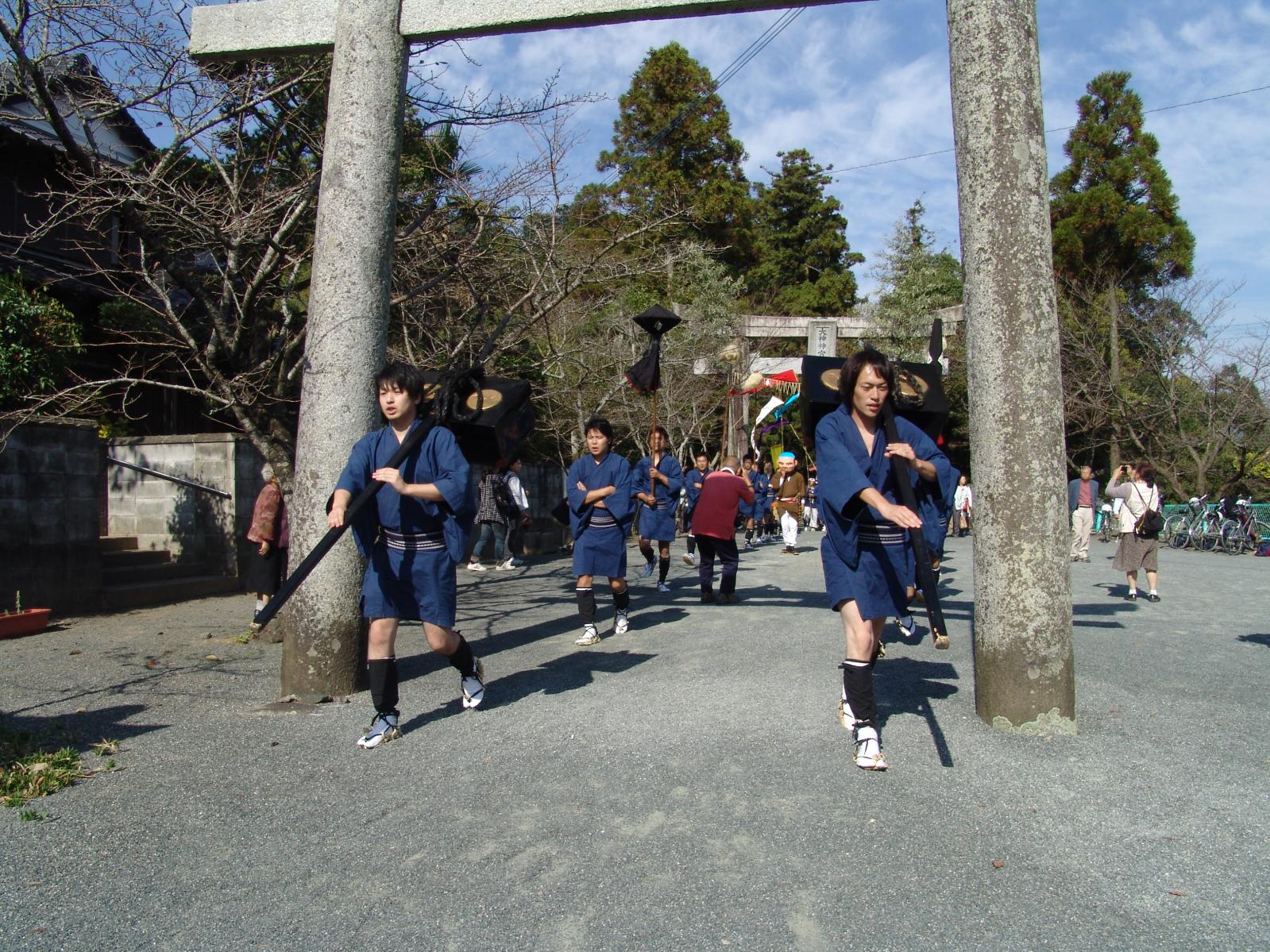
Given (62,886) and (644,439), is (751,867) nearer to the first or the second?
(62,886)

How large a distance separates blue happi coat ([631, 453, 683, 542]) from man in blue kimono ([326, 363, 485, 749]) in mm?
3684

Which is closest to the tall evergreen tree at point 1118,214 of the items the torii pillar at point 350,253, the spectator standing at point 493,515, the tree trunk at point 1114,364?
the tree trunk at point 1114,364

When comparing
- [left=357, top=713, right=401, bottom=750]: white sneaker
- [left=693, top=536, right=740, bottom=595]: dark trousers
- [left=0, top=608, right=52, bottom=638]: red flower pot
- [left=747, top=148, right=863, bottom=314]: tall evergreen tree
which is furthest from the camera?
[left=747, top=148, right=863, bottom=314]: tall evergreen tree

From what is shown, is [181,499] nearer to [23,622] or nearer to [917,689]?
[23,622]

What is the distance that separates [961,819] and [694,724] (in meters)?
1.63

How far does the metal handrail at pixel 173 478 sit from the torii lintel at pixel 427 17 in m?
6.22

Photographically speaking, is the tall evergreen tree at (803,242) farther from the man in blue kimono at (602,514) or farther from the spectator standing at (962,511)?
the man in blue kimono at (602,514)

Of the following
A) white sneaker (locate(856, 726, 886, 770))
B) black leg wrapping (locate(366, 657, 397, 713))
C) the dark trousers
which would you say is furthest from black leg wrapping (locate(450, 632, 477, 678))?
the dark trousers

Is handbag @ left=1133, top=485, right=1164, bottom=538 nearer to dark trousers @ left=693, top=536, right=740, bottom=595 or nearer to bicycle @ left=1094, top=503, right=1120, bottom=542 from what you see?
dark trousers @ left=693, top=536, right=740, bottom=595

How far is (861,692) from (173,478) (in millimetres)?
9773

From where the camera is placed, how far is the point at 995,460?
190 inches

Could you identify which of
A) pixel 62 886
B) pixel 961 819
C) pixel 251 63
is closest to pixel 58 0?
pixel 251 63

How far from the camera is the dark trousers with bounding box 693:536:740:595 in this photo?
1054 centimetres

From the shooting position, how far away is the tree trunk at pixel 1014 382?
4.72 meters
